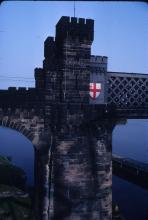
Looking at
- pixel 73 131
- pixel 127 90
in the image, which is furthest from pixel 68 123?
pixel 127 90

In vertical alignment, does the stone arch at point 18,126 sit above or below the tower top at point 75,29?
below

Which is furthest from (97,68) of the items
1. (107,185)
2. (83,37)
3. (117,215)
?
(117,215)

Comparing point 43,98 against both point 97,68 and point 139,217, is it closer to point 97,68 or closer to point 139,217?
point 97,68

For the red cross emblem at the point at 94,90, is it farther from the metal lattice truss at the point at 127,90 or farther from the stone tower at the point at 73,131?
the metal lattice truss at the point at 127,90

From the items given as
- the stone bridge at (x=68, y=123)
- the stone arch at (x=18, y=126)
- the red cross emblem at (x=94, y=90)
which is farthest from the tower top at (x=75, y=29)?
the stone arch at (x=18, y=126)

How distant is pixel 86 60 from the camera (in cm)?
802

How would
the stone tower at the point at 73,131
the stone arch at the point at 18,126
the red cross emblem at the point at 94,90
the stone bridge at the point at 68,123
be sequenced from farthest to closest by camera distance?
1. the red cross emblem at the point at 94,90
2. the stone tower at the point at 73,131
3. the stone bridge at the point at 68,123
4. the stone arch at the point at 18,126

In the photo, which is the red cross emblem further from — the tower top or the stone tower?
the tower top

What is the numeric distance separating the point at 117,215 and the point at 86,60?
6367mm

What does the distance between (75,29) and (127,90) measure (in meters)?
2.56

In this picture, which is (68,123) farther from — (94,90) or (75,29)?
(75,29)

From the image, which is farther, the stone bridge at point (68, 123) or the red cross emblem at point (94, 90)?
the red cross emblem at point (94, 90)

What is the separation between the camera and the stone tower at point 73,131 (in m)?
7.64

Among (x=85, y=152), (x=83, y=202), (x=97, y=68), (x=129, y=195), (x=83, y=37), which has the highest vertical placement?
(x=83, y=37)
